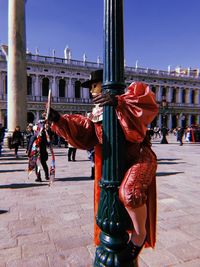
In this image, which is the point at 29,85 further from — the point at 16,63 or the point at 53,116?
the point at 53,116

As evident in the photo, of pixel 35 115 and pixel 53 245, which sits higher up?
pixel 35 115

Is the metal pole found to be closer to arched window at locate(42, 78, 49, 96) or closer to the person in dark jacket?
the person in dark jacket

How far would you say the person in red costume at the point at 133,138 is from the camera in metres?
1.52

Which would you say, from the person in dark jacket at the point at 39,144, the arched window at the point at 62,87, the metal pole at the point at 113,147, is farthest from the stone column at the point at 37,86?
the metal pole at the point at 113,147

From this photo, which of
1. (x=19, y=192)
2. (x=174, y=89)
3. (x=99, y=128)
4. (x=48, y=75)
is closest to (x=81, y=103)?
(x=48, y=75)

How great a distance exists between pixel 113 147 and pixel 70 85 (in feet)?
121

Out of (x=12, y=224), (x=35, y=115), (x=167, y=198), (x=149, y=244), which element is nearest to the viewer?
(x=149, y=244)

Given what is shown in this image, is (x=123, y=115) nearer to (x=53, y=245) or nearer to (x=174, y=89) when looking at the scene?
(x=53, y=245)

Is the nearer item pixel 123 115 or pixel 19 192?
pixel 123 115

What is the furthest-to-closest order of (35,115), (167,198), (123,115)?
(35,115)
(167,198)
(123,115)

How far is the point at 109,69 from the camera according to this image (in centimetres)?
158

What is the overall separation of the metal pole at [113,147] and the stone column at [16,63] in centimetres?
1198

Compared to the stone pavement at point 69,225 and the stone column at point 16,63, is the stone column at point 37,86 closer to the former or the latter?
the stone column at point 16,63

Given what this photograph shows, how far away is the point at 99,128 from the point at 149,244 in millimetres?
903
